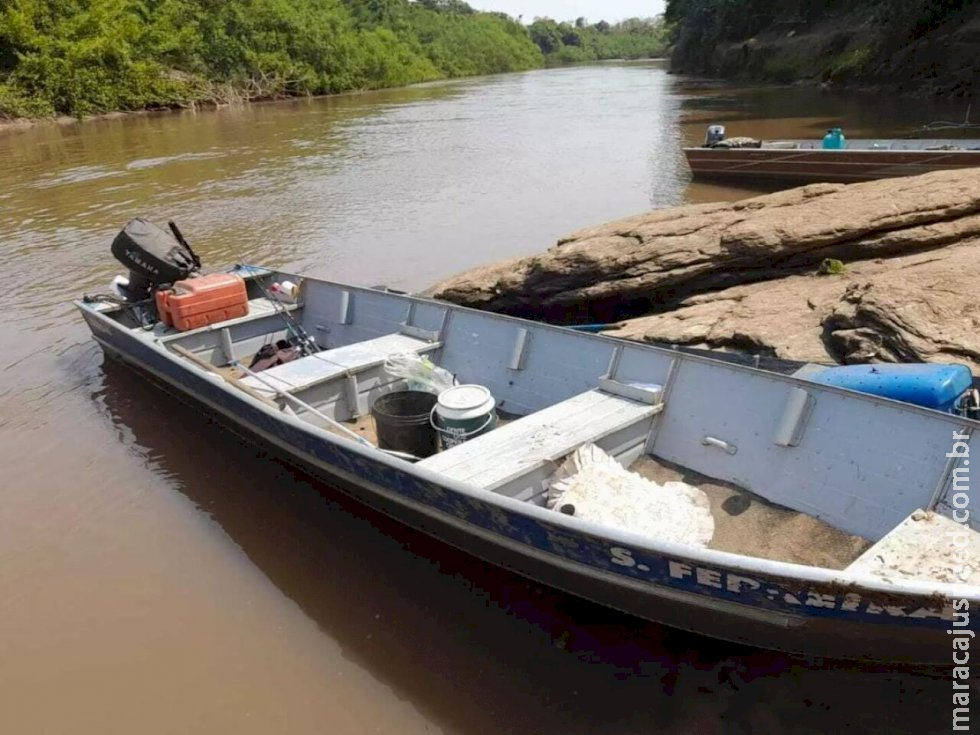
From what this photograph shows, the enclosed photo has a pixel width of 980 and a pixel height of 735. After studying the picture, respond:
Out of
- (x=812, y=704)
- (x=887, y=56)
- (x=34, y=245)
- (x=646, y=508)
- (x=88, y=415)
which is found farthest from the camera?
(x=887, y=56)

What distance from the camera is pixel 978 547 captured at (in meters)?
3.34

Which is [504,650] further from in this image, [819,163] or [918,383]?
[819,163]

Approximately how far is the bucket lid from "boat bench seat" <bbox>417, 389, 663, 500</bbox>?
228 mm

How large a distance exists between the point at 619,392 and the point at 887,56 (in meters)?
31.6

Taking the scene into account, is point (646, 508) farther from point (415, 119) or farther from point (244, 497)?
point (415, 119)

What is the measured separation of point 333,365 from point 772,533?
3872 mm

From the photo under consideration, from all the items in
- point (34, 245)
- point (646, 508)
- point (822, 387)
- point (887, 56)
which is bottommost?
point (34, 245)

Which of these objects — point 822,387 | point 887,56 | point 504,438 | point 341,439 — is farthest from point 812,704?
point 887,56

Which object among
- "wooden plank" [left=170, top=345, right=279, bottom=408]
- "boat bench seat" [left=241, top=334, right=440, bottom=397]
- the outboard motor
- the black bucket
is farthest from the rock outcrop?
the outboard motor

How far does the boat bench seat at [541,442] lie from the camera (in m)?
4.50

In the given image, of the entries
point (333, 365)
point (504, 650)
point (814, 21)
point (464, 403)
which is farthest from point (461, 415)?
point (814, 21)

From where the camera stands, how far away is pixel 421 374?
623 cm

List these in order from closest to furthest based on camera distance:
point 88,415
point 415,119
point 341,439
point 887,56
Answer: point 341,439 → point 88,415 → point 887,56 → point 415,119

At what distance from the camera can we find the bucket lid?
16.7 feet
